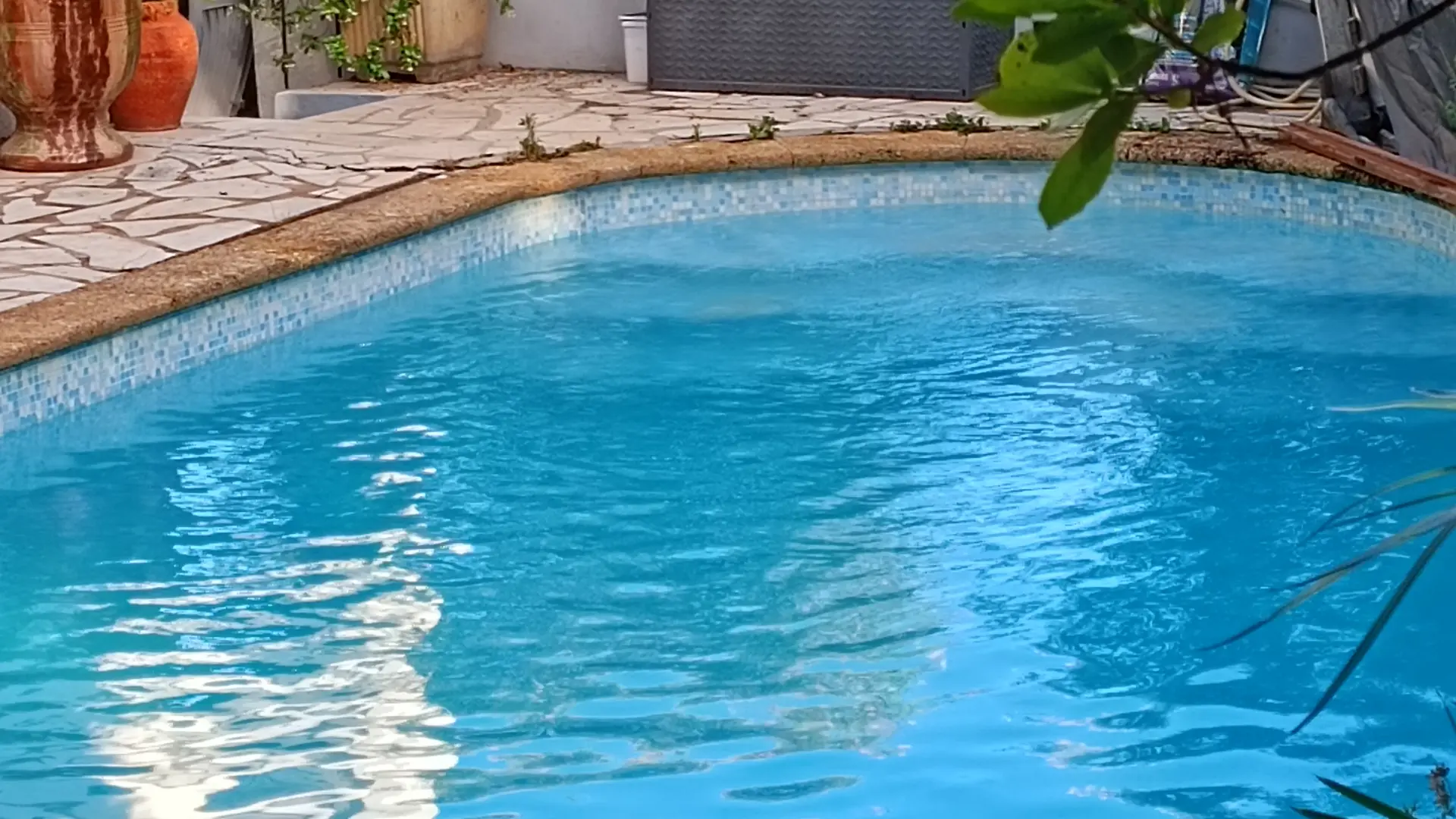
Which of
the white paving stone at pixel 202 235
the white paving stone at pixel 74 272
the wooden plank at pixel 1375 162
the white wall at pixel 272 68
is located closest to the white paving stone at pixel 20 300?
the white paving stone at pixel 74 272

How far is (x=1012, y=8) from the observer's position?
2.40 ft

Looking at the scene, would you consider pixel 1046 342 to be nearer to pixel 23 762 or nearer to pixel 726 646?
pixel 726 646

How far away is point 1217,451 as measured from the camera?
457cm

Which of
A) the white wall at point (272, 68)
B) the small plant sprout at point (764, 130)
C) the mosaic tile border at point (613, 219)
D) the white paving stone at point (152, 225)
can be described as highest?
the white wall at point (272, 68)

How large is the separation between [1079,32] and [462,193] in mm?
5769

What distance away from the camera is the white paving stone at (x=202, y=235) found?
5.57m

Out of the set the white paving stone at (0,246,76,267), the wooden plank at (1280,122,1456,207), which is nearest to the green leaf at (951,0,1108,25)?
the white paving stone at (0,246,76,267)

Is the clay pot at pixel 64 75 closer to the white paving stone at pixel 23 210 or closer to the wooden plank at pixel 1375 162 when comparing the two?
the white paving stone at pixel 23 210

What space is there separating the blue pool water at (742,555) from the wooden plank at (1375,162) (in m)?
0.26

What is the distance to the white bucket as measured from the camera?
29.9 feet

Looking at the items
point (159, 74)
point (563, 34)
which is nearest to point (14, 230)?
point (159, 74)

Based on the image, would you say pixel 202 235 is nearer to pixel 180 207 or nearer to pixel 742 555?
pixel 180 207

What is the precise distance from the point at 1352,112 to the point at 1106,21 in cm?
680

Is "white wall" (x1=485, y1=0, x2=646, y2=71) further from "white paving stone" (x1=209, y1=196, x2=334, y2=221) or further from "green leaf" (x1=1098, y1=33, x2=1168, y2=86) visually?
"green leaf" (x1=1098, y1=33, x2=1168, y2=86)
